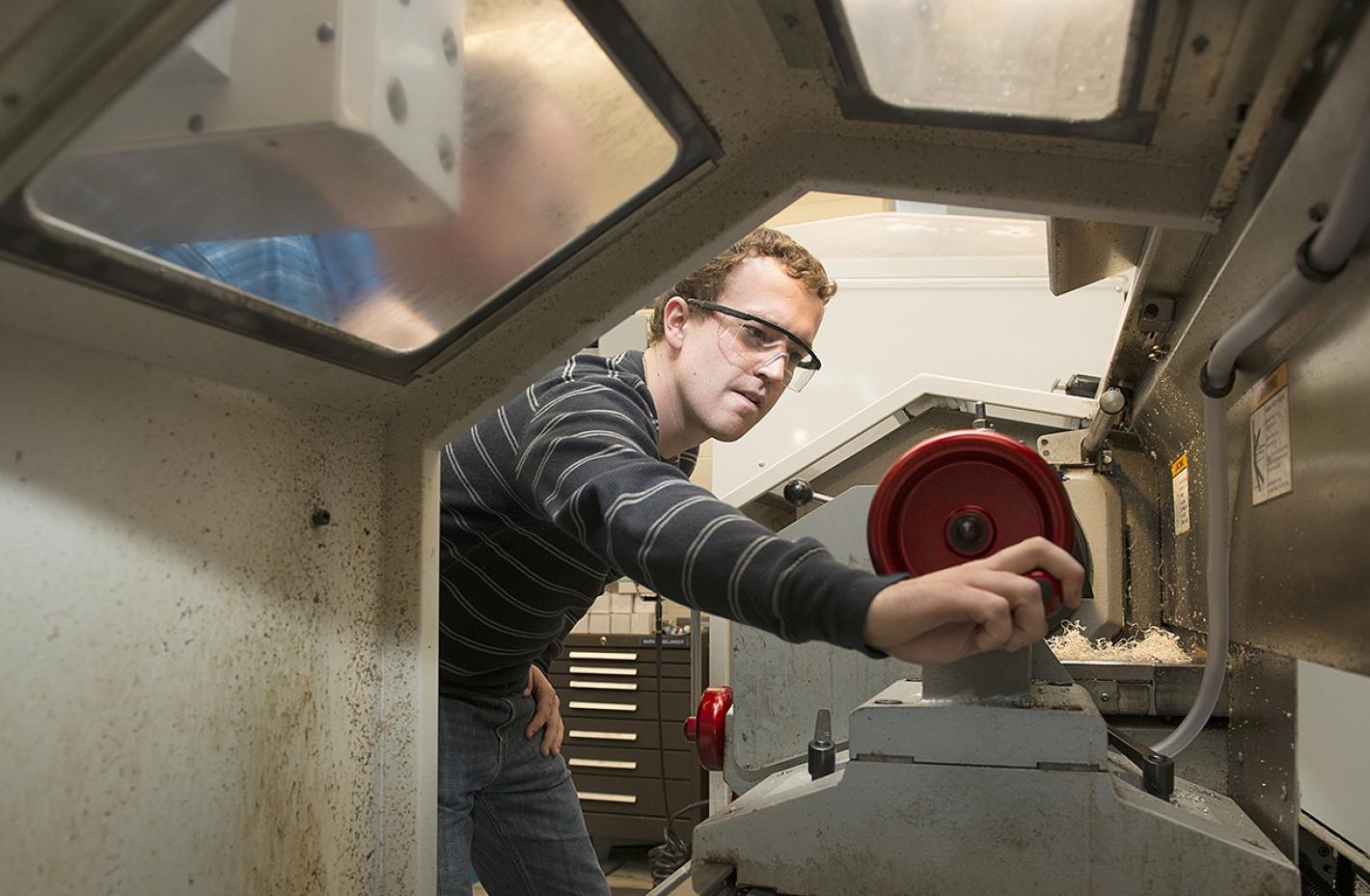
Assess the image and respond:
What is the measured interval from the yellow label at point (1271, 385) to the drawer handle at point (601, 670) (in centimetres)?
260

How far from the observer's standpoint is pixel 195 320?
694 mm

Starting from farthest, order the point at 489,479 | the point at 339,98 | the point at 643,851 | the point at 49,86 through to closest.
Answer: the point at 643,851, the point at 489,479, the point at 339,98, the point at 49,86

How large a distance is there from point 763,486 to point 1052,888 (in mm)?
1470

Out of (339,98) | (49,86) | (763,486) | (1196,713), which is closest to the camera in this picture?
(49,86)

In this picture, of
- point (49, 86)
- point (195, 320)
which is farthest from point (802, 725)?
point (49, 86)

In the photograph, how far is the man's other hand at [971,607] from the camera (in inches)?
27.6

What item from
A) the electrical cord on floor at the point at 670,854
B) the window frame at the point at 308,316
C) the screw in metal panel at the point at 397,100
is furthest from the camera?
the electrical cord on floor at the point at 670,854

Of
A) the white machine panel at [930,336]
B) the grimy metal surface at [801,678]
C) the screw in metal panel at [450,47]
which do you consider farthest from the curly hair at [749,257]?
the white machine panel at [930,336]

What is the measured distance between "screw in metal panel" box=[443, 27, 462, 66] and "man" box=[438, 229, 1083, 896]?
38 centimetres

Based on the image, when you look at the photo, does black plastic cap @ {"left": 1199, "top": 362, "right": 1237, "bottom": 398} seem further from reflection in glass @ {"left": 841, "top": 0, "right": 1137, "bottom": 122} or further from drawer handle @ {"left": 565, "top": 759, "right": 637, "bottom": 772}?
drawer handle @ {"left": 565, "top": 759, "right": 637, "bottom": 772}

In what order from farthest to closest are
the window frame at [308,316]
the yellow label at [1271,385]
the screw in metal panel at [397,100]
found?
the yellow label at [1271,385] < the screw in metal panel at [397,100] < the window frame at [308,316]

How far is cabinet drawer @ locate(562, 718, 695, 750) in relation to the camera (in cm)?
327

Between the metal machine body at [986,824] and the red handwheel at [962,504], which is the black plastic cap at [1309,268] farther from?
the metal machine body at [986,824]

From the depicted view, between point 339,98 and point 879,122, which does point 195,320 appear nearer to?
point 339,98
